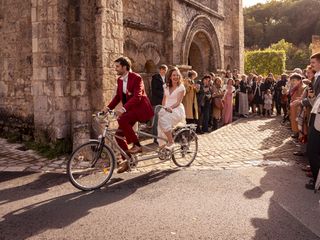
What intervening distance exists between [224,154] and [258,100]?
7757 millimetres

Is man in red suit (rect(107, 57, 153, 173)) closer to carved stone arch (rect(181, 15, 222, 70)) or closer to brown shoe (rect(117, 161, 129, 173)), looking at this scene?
brown shoe (rect(117, 161, 129, 173))

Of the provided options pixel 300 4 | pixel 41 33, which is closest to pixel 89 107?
pixel 41 33

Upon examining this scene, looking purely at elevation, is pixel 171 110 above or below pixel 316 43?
below

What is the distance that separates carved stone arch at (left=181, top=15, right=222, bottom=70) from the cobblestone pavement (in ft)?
13.6

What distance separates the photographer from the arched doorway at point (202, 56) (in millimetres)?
15594

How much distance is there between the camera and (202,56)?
15.9m

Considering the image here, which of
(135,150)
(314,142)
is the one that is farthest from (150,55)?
(314,142)

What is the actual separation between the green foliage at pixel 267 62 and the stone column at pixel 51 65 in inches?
880

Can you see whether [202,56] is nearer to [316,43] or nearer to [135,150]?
[316,43]

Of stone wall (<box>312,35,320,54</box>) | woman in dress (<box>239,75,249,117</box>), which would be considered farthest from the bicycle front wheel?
stone wall (<box>312,35,320,54</box>)

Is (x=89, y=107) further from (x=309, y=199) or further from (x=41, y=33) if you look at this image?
(x=309, y=199)

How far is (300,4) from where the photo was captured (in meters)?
47.5

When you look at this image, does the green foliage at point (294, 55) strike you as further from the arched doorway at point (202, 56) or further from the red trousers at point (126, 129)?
the red trousers at point (126, 129)

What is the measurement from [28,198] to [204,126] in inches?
261
